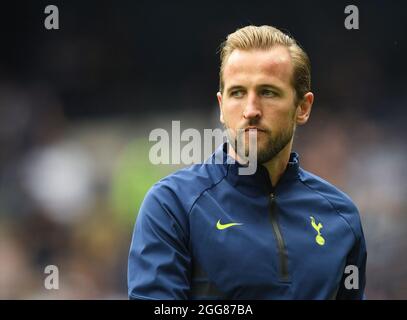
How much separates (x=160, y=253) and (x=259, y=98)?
647mm

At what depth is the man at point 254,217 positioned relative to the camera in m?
2.29

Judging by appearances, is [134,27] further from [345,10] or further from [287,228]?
[287,228]

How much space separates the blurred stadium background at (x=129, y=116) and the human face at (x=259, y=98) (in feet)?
13.2

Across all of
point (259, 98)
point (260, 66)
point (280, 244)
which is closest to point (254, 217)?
point (280, 244)

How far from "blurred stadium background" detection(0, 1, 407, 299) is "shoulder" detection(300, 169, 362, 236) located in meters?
3.78

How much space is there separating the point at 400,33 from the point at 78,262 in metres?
3.82

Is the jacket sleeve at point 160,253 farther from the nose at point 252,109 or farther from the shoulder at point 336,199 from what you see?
the shoulder at point 336,199

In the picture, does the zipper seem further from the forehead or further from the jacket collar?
the forehead

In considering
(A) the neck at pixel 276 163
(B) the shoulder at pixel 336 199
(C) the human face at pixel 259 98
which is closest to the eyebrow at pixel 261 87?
Result: (C) the human face at pixel 259 98

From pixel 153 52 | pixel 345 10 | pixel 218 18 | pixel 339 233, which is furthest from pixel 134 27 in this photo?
pixel 339 233

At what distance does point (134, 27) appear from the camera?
25.2 feet

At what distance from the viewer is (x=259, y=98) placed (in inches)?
99.3

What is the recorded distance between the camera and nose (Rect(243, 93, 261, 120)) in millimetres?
2480

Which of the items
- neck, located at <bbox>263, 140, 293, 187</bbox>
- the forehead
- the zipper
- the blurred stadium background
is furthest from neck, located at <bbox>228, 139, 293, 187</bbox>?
the blurred stadium background
